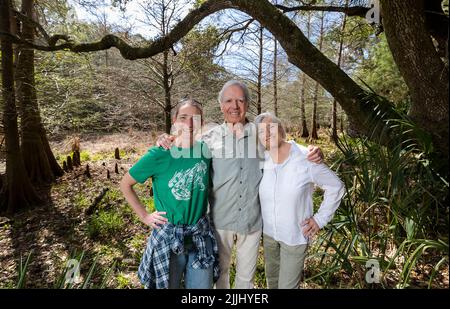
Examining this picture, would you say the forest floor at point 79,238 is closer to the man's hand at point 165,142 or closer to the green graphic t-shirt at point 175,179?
the green graphic t-shirt at point 175,179

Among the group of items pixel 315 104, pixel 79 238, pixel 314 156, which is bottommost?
pixel 79 238

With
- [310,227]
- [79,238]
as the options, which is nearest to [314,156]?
[310,227]

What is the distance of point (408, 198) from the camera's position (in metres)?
2.47

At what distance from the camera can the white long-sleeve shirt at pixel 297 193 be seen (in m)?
2.08

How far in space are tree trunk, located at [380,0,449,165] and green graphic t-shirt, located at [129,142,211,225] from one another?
3.02 m

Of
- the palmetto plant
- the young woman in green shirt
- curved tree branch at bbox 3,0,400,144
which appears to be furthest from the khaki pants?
curved tree branch at bbox 3,0,400,144

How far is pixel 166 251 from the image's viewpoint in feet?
6.49

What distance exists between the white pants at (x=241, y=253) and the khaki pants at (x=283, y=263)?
0.34ft

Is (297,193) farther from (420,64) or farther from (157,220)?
(420,64)

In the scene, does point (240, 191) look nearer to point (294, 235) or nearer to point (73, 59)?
point (294, 235)

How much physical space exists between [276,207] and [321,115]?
22102 millimetres

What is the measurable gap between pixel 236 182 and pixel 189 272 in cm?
71

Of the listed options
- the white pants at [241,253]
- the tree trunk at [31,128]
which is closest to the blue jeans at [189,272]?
the white pants at [241,253]

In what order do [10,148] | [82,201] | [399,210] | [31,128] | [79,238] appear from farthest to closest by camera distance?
1. [31,128]
2. [82,201]
3. [10,148]
4. [79,238]
5. [399,210]
